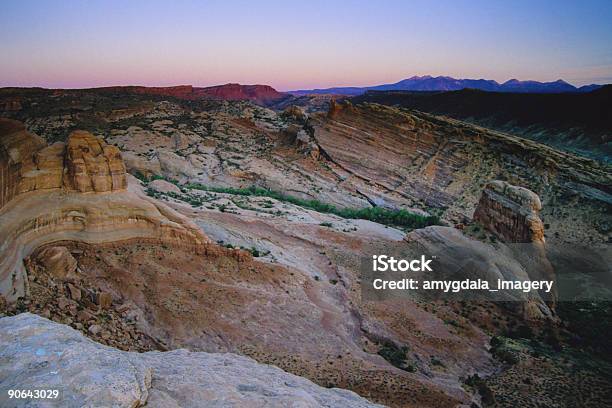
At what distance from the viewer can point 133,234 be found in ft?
38.8

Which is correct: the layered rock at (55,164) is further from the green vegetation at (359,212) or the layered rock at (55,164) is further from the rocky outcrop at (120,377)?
the green vegetation at (359,212)

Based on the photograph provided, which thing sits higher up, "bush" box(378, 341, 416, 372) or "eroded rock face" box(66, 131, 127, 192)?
"eroded rock face" box(66, 131, 127, 192)

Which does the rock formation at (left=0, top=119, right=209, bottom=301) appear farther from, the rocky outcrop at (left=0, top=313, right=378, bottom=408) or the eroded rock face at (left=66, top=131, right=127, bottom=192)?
the rocky outcrop at (left=0, top=313, right=378, bottom=408)

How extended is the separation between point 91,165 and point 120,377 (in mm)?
7843

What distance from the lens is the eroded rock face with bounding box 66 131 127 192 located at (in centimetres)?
1071

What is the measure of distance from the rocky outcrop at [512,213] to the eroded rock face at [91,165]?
1454 cm

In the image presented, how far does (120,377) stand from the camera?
457 cm

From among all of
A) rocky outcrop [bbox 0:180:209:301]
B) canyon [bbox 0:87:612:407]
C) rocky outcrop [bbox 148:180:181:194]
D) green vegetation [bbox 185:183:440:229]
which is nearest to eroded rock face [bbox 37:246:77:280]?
canyon [bbox 0:87:612:407]

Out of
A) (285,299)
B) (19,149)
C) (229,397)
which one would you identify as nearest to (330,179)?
(285,299)

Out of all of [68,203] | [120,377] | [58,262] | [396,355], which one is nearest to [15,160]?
[68,203]

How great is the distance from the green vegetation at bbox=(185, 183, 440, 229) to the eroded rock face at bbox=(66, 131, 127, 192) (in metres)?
16.0

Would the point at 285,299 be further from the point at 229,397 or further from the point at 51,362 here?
the point at 51,362

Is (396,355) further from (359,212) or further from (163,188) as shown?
(359,212)

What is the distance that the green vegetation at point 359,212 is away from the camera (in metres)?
26.4
